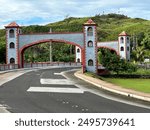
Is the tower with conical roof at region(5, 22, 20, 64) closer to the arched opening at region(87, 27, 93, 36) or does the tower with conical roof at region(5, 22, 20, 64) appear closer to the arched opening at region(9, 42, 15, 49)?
the arched opening at region(9, 42, 15, 49)

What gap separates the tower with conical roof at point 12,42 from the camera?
200ft

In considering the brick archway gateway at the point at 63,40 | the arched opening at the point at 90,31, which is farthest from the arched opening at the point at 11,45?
the arched opening at the point at 90,31

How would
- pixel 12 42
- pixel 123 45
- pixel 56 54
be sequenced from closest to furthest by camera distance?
pixel 12 42 → pixel 123 45 → pixel 56 54

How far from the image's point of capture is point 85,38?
5784cm

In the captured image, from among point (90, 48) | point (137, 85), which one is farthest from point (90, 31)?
point (137, 85)

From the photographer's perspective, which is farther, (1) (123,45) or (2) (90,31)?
(1) (123,45)

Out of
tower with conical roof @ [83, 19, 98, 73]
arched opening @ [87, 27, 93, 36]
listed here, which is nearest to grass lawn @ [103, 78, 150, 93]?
tower with conical roof @ [83, 19, 98, 73]

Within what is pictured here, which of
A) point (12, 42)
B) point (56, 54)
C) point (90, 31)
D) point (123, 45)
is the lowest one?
point (56, 54)

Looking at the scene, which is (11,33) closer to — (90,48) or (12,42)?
(12,42)

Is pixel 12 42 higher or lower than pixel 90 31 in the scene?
lower


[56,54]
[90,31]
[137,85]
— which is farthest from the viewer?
[56,54]

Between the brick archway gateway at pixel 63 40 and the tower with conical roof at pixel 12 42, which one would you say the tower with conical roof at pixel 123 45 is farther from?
the tower with conical roof at pixel 12 42

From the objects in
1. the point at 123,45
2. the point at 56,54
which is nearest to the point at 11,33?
the point at 123,45

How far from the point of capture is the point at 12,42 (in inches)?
2414
